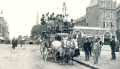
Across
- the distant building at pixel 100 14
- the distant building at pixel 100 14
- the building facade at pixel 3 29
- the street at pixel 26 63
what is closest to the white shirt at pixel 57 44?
the street at pixel 26 63

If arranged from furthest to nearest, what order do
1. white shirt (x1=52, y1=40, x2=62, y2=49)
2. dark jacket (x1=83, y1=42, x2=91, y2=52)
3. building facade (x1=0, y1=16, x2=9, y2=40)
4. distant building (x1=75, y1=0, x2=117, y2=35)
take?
building facade (x1=0, y1=16, x2=9, y2=40) → distant building (x1=75, y1=0, x2=117, y2=35) → dark jacket (x1=83, y1=42, x2=91, y2=52) → white shirt (x1=52, y1=40, x2=62, y2=49)

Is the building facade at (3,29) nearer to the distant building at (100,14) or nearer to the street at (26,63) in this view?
the distant building at (100,14)

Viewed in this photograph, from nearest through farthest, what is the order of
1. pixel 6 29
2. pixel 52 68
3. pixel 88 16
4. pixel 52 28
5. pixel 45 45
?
pixel 52 68
pixel 45 45
pixel 52 28
pixel 88 16
pixel 6 29

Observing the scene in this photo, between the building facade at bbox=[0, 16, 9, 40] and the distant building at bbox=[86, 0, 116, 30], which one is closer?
the distant building at bbox=[86, 0, 116, 30]

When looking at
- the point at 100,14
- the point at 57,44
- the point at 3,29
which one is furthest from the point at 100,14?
the point at 3,29

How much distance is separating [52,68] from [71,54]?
153 inches

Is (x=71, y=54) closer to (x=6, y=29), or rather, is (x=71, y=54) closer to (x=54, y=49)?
(x=54, y=49)

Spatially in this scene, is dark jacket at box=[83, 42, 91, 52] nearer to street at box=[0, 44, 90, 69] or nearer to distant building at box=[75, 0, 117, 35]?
street at box=[0, 44, 90, 69]

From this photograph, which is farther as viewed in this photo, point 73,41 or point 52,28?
point 52,28

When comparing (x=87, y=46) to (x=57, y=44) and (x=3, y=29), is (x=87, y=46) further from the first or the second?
(x=3, y=29)

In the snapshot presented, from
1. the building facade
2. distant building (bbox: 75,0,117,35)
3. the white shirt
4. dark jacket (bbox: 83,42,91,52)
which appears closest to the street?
the white shirt

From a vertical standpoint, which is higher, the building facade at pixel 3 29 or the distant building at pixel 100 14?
the distant building at pixel 100 14

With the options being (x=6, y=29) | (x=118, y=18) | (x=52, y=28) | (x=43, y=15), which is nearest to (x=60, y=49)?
(x=52, y=28)

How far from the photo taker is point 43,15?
6888 centimetres
